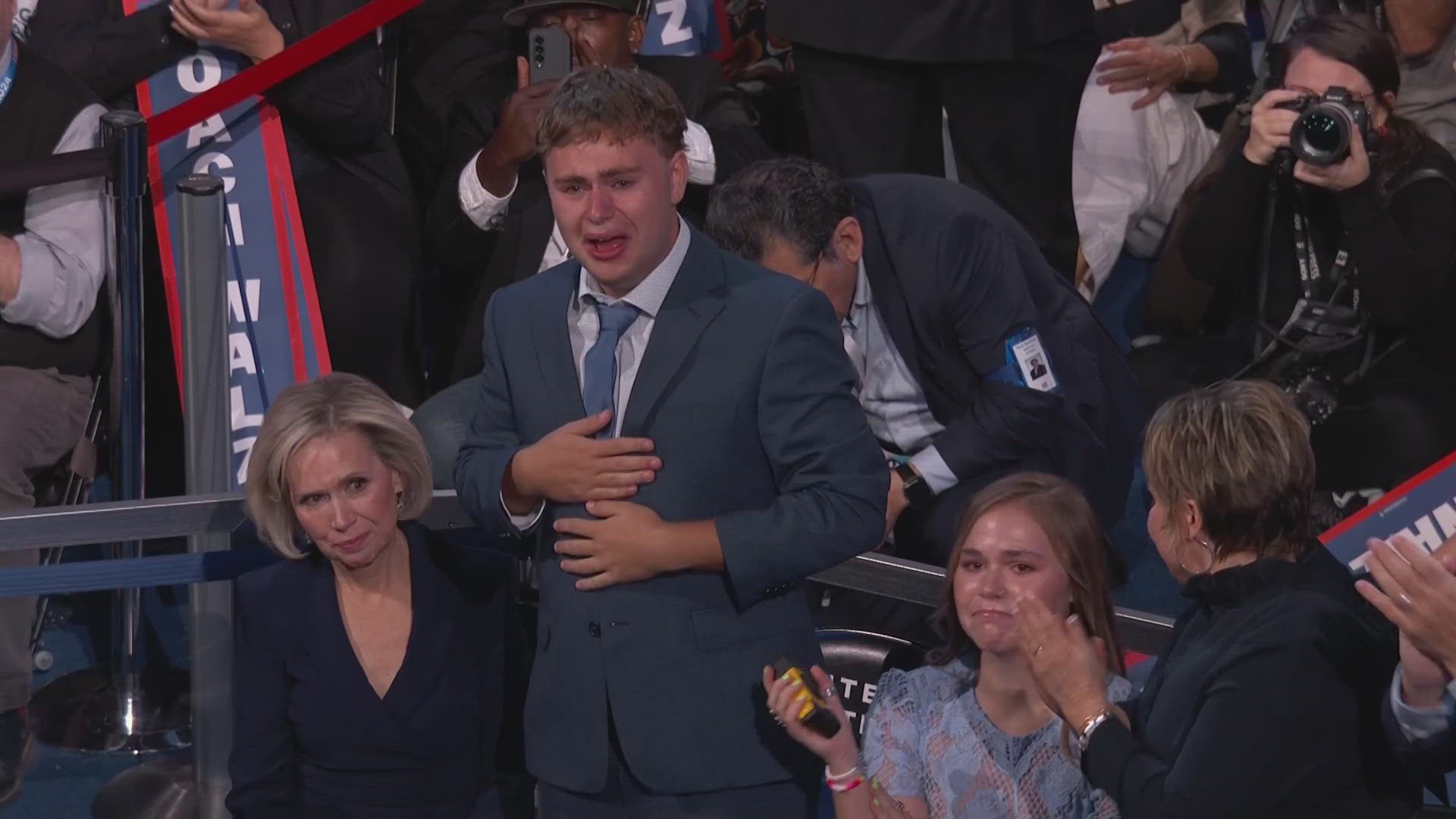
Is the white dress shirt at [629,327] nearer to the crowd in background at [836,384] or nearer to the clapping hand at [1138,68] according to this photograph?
the crowd in background at [836,384]

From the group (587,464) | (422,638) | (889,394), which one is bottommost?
(422,638)

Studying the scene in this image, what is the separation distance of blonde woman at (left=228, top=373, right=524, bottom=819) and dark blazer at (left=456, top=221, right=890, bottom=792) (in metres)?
0.37

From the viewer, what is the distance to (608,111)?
2494mm

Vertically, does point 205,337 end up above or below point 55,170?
below

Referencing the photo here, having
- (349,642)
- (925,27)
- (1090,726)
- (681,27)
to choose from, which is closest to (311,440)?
(349,642)

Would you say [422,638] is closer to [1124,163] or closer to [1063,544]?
[1063,544]

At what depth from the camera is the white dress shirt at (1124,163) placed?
4.48m

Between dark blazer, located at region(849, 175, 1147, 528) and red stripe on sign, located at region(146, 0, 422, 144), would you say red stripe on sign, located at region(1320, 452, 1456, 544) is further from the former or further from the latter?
red stripe on sign, located at region(146, 0, 422, 144)

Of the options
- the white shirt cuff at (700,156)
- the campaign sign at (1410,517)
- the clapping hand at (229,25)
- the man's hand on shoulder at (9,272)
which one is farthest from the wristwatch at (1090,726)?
the clapping hand at (229,25)

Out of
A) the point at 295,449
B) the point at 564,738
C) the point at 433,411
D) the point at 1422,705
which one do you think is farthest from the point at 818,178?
the point at 1422,705

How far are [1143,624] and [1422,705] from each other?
29.5 inches

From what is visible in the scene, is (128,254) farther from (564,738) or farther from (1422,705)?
(1422,705)

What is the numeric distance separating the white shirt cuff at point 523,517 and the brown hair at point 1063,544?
1.80ft

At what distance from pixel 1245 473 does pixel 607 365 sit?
781 millimetres
